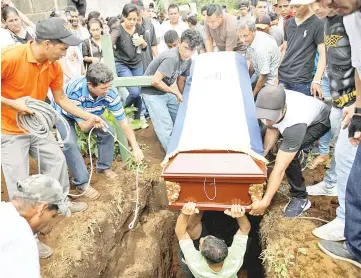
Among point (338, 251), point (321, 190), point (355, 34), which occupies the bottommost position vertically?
point (321, 190)

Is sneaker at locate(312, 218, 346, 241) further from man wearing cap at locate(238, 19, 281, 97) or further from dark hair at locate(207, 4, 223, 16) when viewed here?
dark hair at locate(207, 4, 223, 16)

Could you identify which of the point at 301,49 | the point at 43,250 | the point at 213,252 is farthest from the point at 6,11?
the point at 213,252

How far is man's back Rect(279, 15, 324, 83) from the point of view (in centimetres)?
371

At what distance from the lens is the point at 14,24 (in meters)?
4.37

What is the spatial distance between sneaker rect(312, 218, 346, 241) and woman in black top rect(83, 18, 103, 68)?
349 cm

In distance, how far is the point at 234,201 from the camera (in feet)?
9.27

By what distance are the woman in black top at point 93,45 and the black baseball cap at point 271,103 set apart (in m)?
2.83

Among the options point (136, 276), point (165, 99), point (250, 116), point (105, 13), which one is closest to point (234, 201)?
point (250, 116)

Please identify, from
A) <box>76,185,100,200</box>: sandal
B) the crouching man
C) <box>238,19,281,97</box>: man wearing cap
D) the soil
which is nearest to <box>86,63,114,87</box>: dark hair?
<box>76,185,100,200</box>: sandal

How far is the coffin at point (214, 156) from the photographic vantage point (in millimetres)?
2646

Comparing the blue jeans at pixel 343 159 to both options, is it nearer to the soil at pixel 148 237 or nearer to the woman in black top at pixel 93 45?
the soil at pixel 148 237

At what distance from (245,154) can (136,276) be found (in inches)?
64.2

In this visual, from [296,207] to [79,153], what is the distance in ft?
7.14

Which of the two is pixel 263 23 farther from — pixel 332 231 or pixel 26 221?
pixel 26 221
